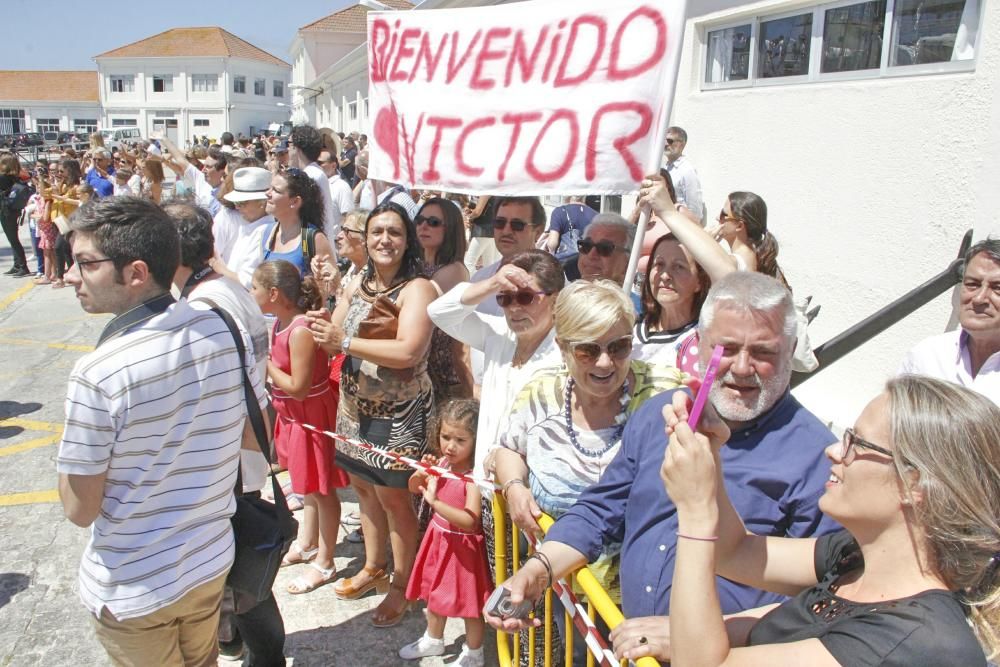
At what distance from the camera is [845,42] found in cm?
485

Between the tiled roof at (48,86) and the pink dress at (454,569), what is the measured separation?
87.9 metres

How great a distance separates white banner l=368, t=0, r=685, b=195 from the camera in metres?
2.81

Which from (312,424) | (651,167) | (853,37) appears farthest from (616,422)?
(853,37)

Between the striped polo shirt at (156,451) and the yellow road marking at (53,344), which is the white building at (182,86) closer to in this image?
the yellow road marking at (53,344)

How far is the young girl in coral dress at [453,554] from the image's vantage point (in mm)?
3135

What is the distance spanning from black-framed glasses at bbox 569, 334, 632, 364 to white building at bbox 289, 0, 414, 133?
29.0m

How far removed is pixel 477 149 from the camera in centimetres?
319

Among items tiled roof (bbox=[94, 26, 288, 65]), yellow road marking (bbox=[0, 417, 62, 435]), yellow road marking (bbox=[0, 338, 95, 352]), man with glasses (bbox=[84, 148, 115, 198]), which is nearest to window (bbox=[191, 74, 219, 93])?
tiled roof (bbox=[94, 26, 288, 65])

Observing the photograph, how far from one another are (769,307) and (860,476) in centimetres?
64

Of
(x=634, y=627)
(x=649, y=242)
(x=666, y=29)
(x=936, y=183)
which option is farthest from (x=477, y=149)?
(x=936, y=183)

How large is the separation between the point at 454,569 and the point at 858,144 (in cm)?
355

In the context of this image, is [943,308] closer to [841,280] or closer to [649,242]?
[841,280]

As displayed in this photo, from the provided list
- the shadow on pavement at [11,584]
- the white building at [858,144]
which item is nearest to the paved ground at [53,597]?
the shadow on pavement at [11,584]

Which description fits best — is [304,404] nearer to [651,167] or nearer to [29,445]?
[651,167]
